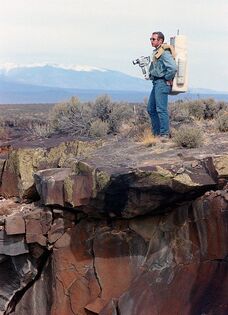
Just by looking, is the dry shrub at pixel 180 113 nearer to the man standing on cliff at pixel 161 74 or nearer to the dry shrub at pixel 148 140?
the dry shrub at pixel 148 140

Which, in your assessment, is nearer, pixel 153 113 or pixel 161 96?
pixel 161 96

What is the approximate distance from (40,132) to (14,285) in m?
5.82

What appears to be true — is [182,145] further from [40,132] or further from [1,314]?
[40,132]

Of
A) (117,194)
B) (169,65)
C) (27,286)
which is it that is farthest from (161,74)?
(27,286)

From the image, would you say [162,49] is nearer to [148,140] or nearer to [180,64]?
[180,64]

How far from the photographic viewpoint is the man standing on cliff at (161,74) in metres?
11.0

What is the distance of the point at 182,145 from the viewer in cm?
1086

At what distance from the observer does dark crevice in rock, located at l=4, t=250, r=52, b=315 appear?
35.3 ft

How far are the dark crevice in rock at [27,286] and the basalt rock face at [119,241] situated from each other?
0.02 meters


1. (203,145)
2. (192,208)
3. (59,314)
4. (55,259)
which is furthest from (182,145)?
(59,314)

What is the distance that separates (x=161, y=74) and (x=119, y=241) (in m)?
3.42

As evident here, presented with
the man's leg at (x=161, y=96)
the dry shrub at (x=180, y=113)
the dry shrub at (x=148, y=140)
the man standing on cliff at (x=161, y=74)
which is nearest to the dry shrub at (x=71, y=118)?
the dry shrub at (x=180, y=113)

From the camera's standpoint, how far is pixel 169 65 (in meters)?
10.9

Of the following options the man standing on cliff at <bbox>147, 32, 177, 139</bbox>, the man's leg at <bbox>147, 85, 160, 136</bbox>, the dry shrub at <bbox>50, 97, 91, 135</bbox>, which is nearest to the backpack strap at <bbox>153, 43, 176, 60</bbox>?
the man standing on cliff at <bbox>147, 32, 177, 139</bbox>
